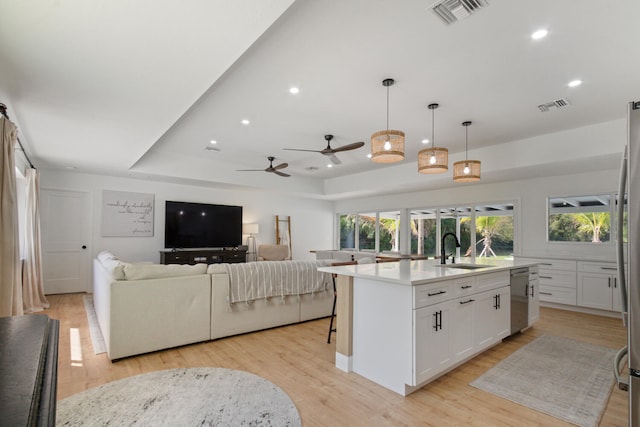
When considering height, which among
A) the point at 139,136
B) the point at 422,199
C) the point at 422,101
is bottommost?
the point at 422,199

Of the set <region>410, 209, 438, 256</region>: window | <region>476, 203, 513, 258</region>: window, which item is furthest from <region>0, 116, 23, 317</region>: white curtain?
<region>410, 209, 438, 256</region>: window

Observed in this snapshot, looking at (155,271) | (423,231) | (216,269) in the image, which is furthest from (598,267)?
(155,271)

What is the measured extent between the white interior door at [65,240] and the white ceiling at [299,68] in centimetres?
168

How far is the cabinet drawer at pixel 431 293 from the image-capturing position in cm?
244

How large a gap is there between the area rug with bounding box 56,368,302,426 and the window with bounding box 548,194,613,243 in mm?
5860

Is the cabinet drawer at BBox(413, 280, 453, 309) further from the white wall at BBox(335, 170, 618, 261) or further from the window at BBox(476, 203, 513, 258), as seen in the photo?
the window at BBox(476, 203, 513, 258)

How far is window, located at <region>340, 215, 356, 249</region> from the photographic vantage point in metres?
10.1

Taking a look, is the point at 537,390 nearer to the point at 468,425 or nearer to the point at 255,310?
the point at 468,425

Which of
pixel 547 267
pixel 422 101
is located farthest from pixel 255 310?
pixel 547 267

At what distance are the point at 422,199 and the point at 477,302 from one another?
5206mm

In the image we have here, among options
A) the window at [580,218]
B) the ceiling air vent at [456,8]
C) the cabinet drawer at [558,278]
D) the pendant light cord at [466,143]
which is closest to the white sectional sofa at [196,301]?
the pendant light cord at [466,143]

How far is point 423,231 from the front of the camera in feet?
27.5

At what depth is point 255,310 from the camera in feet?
12.9

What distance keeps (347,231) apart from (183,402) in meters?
8.27
